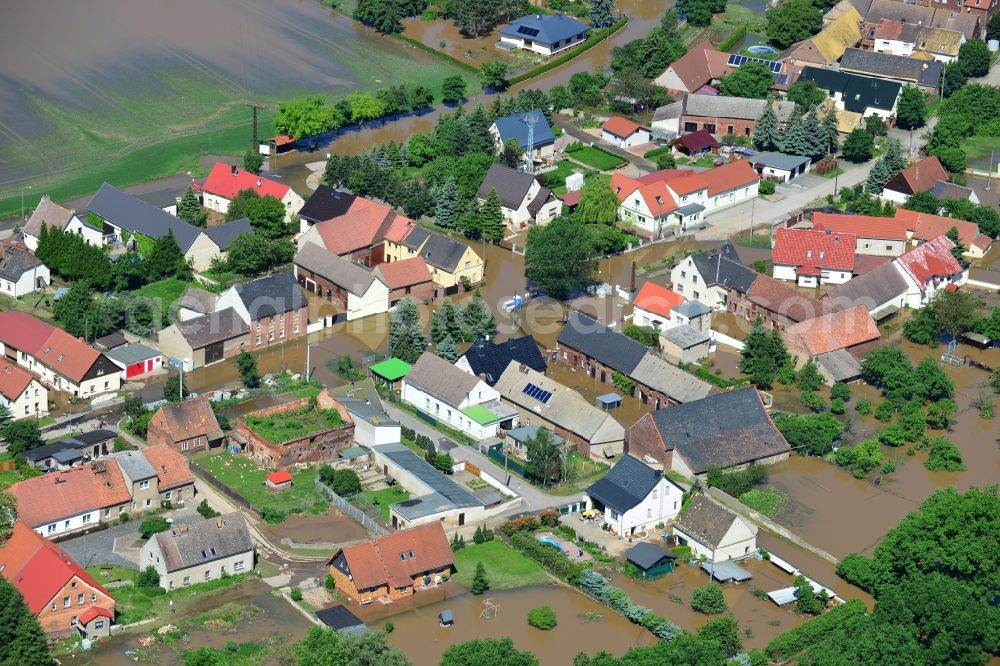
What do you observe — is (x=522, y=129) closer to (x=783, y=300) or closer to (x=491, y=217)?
(x=491, y=217)

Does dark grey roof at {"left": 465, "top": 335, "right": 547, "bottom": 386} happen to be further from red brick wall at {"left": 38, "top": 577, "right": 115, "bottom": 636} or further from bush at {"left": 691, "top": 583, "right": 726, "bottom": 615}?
red brick wall at {"left": 38, "top": 577, "right": 115, "bottom": 636}

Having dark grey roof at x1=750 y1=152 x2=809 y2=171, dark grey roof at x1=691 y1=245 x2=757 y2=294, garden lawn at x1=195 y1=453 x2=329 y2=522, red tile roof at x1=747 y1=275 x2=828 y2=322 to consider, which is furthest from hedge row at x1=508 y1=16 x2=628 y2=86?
garden lawn at x1=195 y1=453 x2=329 y2=522

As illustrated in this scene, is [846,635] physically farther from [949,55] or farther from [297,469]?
[949,55]

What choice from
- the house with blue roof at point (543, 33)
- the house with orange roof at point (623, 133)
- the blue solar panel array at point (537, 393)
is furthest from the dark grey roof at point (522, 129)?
the blue solar panel array at point (537, 393)

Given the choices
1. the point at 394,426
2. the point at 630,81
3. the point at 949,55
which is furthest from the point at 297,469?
the point at 949,55

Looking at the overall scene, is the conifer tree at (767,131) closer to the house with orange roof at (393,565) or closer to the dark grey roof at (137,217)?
the dark grey roof at (137,217)

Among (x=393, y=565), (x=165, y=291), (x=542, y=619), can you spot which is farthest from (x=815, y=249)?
(x=393, y=565)
